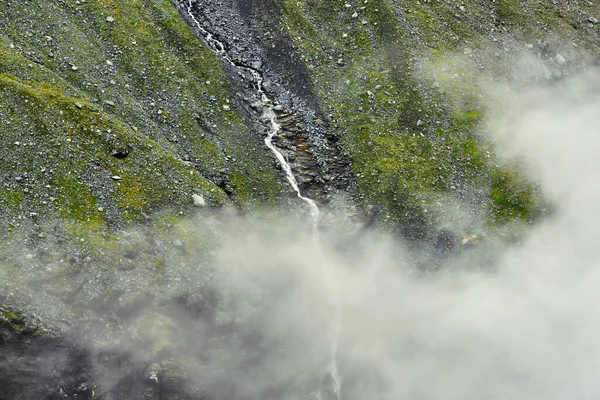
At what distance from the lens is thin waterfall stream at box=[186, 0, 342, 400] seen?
46281 millimetres

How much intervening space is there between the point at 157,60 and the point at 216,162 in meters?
16.1

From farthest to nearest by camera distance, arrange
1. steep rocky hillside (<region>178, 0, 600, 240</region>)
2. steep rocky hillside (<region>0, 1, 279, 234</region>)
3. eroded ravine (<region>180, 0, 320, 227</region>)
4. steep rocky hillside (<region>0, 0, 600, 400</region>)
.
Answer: steep rocky hillside (<region>178, 0, 600, 240</region>) < eroded ravine (<region>180, 0, 320, 227</region>) < steep rocky hillside (<region>0, 1, 279, 234</region>) < steep rocky hillside (<region>0, 0, 600, 400</region>)

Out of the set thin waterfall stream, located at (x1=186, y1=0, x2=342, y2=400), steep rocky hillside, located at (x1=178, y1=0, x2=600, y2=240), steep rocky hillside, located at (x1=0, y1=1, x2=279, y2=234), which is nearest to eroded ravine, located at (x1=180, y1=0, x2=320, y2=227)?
thin waterfall stream, located at (x1=186, y1=0, x2=342, y2=400)

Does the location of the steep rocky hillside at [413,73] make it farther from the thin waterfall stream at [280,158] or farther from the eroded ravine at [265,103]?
the thin waterfall stream at [280,158]

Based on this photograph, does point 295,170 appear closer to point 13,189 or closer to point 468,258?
point 468,258

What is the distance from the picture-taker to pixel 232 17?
7075cm

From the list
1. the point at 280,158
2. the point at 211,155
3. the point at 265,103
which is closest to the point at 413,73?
the point at 265,103

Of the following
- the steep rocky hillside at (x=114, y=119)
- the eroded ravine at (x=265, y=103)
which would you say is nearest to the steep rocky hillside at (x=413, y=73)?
the eroded ravine at (x=265, y=103)

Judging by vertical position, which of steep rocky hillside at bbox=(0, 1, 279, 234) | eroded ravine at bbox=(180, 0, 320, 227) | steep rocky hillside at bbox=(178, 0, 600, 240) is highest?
steep rocky hillside at bbox=(178, 0, 600, 240)

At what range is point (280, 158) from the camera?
58.6 meters

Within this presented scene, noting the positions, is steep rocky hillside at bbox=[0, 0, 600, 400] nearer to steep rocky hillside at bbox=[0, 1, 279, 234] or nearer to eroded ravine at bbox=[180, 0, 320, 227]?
steep rocky hillside at bbox=[0, 1, 279, 234]

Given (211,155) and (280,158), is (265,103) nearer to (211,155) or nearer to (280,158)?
(280,158)

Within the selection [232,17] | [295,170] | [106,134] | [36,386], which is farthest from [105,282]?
[232,17]

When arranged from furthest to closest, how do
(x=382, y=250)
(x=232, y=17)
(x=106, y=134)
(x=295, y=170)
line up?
1. (x=232, y=17)
2. (x=295, y=170)
3. (x=382, y=250)
4. (x=106, y=134)
